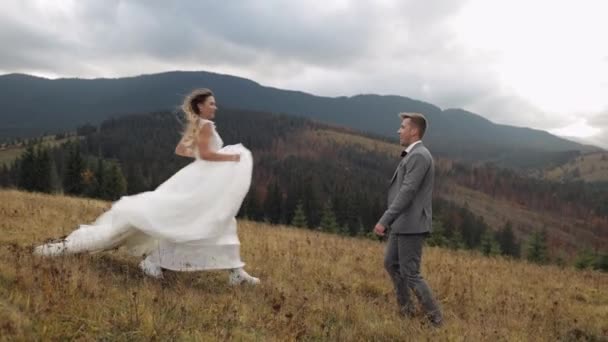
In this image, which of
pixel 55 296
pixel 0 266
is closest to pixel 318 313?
pixel 55 296

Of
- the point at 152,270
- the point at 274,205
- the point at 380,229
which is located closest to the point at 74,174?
the point at 274,205

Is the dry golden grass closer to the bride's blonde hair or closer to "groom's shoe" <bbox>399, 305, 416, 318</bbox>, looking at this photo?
"groom's shoe" <bbox>399, 305, 416, 318</bbox>

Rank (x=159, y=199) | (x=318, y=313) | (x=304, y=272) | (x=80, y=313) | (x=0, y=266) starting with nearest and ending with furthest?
1. (x=80, y=313)
2. (x=0, y=266)
3. (x=318, y=313)
4. (x=159, y=199)
5. (x=304, y=272)

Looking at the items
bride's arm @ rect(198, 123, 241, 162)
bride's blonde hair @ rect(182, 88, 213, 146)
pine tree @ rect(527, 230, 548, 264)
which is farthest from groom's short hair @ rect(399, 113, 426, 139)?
pine tree @ rect(527, 230, 548, 264)

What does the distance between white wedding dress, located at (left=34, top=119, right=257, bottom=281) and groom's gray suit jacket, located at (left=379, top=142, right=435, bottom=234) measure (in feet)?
6.88

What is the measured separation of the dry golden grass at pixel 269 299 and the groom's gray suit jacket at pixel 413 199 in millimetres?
1170

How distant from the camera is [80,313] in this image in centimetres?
420

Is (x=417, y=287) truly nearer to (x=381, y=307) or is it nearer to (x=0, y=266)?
(x=381, y=307)

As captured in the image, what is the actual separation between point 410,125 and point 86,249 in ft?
14.9

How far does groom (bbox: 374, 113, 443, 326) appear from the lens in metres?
6.01

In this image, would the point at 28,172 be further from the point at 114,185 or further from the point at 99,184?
the point at 114,185

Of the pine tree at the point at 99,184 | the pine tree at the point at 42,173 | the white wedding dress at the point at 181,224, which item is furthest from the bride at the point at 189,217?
the pine tree at the point at 42,173

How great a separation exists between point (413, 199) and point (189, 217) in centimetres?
293

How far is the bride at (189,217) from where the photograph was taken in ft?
20.3
